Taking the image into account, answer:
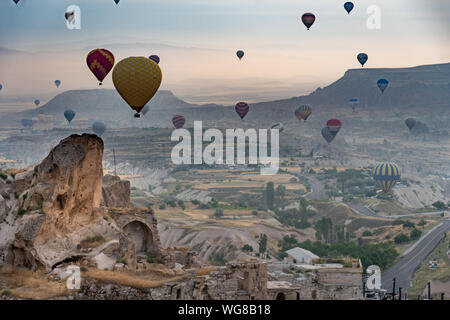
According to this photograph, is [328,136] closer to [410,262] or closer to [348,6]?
[348,6]

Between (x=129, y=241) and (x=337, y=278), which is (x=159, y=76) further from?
(x=129, y=241)

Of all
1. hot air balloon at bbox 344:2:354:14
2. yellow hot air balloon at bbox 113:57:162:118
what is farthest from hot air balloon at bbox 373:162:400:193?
yellow hot air balloon at bbox 113:57:162:118

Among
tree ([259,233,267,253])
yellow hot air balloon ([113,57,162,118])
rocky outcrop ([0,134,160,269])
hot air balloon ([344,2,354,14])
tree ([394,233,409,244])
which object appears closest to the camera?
rocky outcrop ([0,134,160,269])

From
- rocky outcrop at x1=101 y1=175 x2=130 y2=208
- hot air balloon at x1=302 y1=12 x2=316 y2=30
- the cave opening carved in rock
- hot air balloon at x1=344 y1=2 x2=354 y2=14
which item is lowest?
the cave opening carved in rock

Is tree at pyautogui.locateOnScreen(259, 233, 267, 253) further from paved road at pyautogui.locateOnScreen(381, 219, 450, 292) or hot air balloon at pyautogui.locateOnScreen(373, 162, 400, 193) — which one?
hot air balloon at pyautogui.locateOnScreen(373, 162, 400, 193)

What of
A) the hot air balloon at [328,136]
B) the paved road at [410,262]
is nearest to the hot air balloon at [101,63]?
the paved road at [410,262]

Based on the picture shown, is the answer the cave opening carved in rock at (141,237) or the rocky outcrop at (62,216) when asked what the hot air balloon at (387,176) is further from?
the rocky outcrop at (62,216)

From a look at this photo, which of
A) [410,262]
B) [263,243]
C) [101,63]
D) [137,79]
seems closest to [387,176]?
[263,243]

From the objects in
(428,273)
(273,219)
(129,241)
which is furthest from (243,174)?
(129,241)
